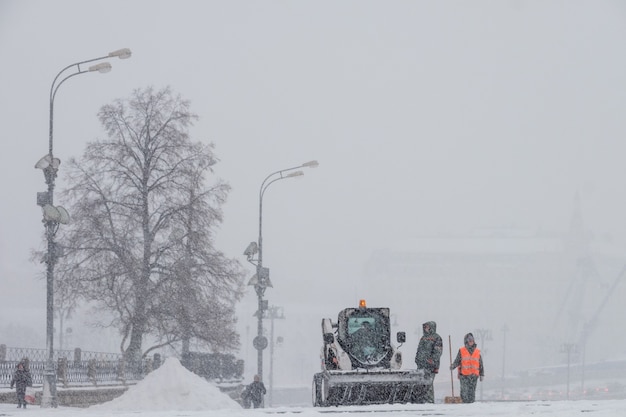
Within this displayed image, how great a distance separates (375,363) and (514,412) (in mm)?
4302

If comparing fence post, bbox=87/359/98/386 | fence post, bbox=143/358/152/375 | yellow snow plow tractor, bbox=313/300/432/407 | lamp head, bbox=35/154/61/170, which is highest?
lamp head, bbox=35/154/61/170

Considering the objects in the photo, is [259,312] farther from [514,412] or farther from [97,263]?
[514,412]

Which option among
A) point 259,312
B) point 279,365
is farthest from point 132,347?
point 279,365

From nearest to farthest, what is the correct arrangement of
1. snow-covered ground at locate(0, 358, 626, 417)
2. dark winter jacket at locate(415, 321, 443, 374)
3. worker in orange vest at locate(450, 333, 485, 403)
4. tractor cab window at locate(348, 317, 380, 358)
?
snow-covered ground at locate(0, 358, 626, 417) → worker in orange vest at locate(450, 333, 485, 403) → dark winter jacket at locate(415, 321, 443, 374) → tractor cab window at locate(348, 317, 380, 358)

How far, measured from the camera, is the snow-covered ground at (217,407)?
18.3 m

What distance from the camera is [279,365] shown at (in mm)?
167875

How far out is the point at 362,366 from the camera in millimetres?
22188

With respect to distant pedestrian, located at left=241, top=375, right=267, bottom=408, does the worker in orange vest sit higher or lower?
higher

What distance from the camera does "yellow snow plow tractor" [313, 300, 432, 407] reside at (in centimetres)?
2072

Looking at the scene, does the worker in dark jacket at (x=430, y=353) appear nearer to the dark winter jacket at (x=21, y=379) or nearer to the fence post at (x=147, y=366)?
the dark winter jacket at (x=21, y=379)

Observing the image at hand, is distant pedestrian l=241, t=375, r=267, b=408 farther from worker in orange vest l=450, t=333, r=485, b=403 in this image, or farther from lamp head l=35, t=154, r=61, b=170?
worker in orange vest l=450, t=333, r=485, b=403

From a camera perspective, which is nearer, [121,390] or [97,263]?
[121,390]

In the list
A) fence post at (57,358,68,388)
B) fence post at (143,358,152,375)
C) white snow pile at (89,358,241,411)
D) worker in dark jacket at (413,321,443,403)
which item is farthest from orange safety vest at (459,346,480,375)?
fence post at (143,358,152,375)

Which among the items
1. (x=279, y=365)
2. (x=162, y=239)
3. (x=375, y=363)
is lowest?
(x=279, y=365)
